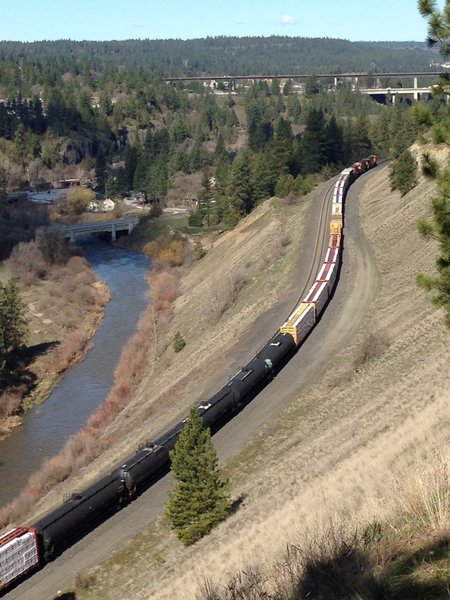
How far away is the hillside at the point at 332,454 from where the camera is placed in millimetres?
22406

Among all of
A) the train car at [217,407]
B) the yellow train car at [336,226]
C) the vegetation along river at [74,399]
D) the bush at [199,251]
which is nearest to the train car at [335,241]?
the yellow train car at [336,226]

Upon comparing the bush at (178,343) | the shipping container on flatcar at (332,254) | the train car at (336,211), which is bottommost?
the bush at (178,343)

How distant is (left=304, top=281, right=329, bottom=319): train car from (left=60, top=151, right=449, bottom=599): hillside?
1.23 metres

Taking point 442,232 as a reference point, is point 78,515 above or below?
below

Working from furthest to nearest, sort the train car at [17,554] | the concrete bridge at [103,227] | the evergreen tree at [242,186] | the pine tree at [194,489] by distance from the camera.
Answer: the concrete bridge at [103,227] < the evergreen tree at [242,186] < the pine tree at [194,489] < the train car at [17,554]

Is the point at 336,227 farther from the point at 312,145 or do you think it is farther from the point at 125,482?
the point at 125,482

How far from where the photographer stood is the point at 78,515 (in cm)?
2812

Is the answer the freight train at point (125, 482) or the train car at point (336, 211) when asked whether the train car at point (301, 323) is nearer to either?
the freight train at point (125, 482)

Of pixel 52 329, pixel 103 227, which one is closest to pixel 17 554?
→ pixel 52 329

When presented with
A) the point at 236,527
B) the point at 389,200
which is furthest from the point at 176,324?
the point at 236,527

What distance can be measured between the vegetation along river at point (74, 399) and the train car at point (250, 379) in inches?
515

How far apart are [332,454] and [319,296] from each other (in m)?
22.0

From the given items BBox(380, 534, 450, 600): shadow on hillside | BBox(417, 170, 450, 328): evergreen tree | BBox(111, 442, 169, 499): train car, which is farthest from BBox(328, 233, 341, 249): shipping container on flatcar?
BBox(380, 534, 450, 600): shadow on hillside

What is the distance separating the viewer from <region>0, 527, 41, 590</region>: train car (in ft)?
82.8
